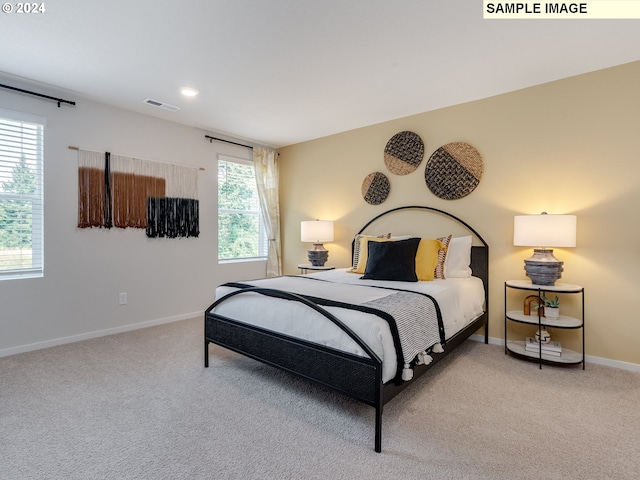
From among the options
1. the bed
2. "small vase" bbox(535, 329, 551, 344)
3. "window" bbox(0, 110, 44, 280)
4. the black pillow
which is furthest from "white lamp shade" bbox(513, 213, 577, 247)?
"window" bbox(0, 110, 44, 280)

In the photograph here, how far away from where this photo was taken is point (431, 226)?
3736 mm

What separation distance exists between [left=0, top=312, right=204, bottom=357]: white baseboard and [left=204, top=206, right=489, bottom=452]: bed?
151cm

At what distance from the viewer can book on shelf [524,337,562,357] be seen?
273cm

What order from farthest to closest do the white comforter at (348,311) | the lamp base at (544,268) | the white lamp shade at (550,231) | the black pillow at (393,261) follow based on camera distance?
the black pillow at (393,261) < the lamp base at (544,268) < the white lamp shade at (550,231) < the white comforter at (348,311)

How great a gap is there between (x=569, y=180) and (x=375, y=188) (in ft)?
6.40

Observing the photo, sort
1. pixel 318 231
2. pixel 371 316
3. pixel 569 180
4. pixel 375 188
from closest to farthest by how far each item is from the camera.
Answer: pixel 371 316 < pixel 569 180 < pixel 375 188 < pixel 318 231

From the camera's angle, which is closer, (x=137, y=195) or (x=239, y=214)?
(x=137, y=195)

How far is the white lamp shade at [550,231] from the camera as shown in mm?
2607

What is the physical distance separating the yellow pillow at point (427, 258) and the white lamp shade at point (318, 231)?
1.46 meters

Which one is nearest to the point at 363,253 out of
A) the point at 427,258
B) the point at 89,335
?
the point at 427,258

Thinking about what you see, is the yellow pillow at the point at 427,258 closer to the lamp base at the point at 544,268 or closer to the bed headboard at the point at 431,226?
the bed headboard at the point at 431,226

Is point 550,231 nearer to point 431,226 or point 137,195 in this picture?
point 431,226

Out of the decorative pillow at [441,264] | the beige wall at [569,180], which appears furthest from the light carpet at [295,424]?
the decorative pillow at [441,264]

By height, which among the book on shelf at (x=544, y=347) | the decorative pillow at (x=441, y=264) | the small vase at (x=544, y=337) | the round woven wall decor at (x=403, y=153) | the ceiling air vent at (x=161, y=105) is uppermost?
the ceiling air vent at (x=161, y=105)
